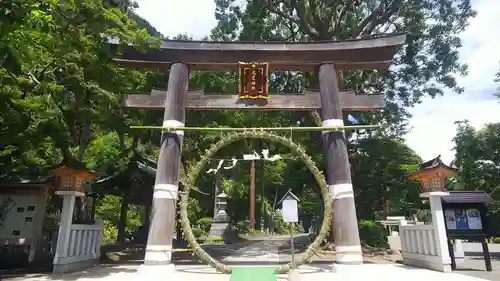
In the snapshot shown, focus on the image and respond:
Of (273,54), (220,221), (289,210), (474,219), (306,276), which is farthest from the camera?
(220,221)

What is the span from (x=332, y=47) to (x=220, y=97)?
12.7 feet

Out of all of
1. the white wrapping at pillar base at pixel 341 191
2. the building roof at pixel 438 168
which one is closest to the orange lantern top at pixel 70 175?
the white wrapping at pillar base at pixel 341 191

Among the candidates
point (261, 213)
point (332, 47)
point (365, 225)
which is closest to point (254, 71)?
point (332, 47)

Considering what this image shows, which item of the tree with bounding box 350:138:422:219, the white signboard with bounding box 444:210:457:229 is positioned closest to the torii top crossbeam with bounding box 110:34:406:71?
the white signboard with bounding box 444:210:457:229

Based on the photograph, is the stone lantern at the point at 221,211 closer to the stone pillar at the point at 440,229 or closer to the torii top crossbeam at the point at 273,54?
the torii top crossbeam at the point at 273,54

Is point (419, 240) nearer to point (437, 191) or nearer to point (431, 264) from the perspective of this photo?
point (431, 264)

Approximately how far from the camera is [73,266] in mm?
8672

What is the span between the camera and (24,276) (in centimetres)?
781

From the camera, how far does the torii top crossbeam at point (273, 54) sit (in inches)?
376

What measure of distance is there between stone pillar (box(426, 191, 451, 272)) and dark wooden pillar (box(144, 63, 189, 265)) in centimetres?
728

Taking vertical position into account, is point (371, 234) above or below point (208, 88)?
below

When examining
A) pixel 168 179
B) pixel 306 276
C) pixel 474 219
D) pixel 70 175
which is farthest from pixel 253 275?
pixel 474 219

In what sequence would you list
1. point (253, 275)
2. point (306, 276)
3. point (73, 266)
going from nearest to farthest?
1. point (253, 275)
2. point (306, 276)
3. point (73, 266)

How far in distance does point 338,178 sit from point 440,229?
3.05 meters
